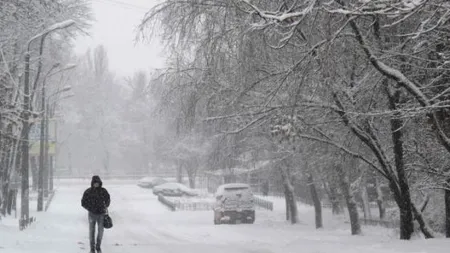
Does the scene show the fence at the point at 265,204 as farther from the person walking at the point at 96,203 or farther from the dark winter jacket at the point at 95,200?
the dark winter jacket at the point at 95,200

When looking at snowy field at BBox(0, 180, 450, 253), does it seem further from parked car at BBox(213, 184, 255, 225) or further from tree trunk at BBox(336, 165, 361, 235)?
parked car at BBox(213, 184, 255, 225)

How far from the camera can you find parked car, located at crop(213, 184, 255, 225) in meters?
31.8

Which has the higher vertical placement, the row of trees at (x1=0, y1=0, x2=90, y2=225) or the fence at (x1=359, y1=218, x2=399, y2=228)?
the row of trees at (x1=0, y1=0, x2=90, y2=225)

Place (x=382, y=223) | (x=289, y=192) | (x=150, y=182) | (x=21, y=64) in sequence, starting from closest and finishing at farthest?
(x=21, y=64) < (x=382, y=223) < (x=289, y=192) < (x=150, y=182)

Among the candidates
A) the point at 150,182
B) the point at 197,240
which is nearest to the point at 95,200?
the point at 197,240

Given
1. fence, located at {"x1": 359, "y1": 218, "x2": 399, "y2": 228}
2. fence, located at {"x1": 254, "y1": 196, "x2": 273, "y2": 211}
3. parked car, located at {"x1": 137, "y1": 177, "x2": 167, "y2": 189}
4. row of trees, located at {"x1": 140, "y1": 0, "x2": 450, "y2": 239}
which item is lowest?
fence, located at {"x1": 359, "y1": 218, "x2": 399, "y2": 228}

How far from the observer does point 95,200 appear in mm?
13266

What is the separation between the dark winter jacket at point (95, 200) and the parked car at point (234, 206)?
1876 cm

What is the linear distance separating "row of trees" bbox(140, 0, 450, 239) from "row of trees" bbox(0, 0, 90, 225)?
182 inches

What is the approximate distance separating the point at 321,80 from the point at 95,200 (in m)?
5.49

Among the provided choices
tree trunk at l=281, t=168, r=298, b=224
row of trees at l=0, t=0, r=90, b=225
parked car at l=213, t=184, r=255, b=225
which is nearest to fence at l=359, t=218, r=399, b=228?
tree trunk at l=281, t=168, r=298, b=224

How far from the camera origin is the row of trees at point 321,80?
10789mm

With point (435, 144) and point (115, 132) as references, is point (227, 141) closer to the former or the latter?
point (435, 144)

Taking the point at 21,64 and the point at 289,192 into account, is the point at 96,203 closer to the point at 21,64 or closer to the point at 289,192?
the point at 21,64
